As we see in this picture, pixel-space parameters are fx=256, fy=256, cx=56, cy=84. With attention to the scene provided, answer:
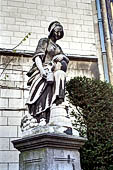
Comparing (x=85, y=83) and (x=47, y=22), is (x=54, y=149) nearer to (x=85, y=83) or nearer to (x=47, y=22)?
(x=85, y=83)

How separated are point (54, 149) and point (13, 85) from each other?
3860 mm

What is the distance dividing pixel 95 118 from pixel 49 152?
243 centimetres

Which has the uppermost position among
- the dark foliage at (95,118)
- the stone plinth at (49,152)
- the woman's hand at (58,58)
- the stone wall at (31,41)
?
the stone wall at (31,41)

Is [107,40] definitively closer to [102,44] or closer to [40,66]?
[102,44]

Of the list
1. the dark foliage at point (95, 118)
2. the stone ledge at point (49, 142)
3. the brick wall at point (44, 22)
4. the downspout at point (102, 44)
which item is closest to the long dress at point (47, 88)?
the stone ledge at point (49, 142)

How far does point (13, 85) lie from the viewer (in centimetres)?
727

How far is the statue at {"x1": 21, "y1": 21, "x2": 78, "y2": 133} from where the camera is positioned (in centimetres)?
405

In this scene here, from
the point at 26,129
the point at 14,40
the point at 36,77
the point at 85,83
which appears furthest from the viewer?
the point at 14,40

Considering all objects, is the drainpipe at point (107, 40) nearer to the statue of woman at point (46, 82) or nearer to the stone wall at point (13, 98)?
the stone wall at point (13, 98)

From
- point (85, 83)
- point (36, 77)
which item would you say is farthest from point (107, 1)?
point (36, 77)

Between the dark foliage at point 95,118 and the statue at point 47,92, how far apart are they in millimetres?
1795

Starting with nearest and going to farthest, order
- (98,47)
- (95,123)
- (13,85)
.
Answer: (95,123) < (13,85) < (98,47)

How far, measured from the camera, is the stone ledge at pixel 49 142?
3.65m

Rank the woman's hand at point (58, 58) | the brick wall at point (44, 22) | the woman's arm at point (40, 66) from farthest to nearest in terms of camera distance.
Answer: the brick wall at point (44, 22), the woman's hand at point (58, 58), the woman's arm at point (40, 66)
